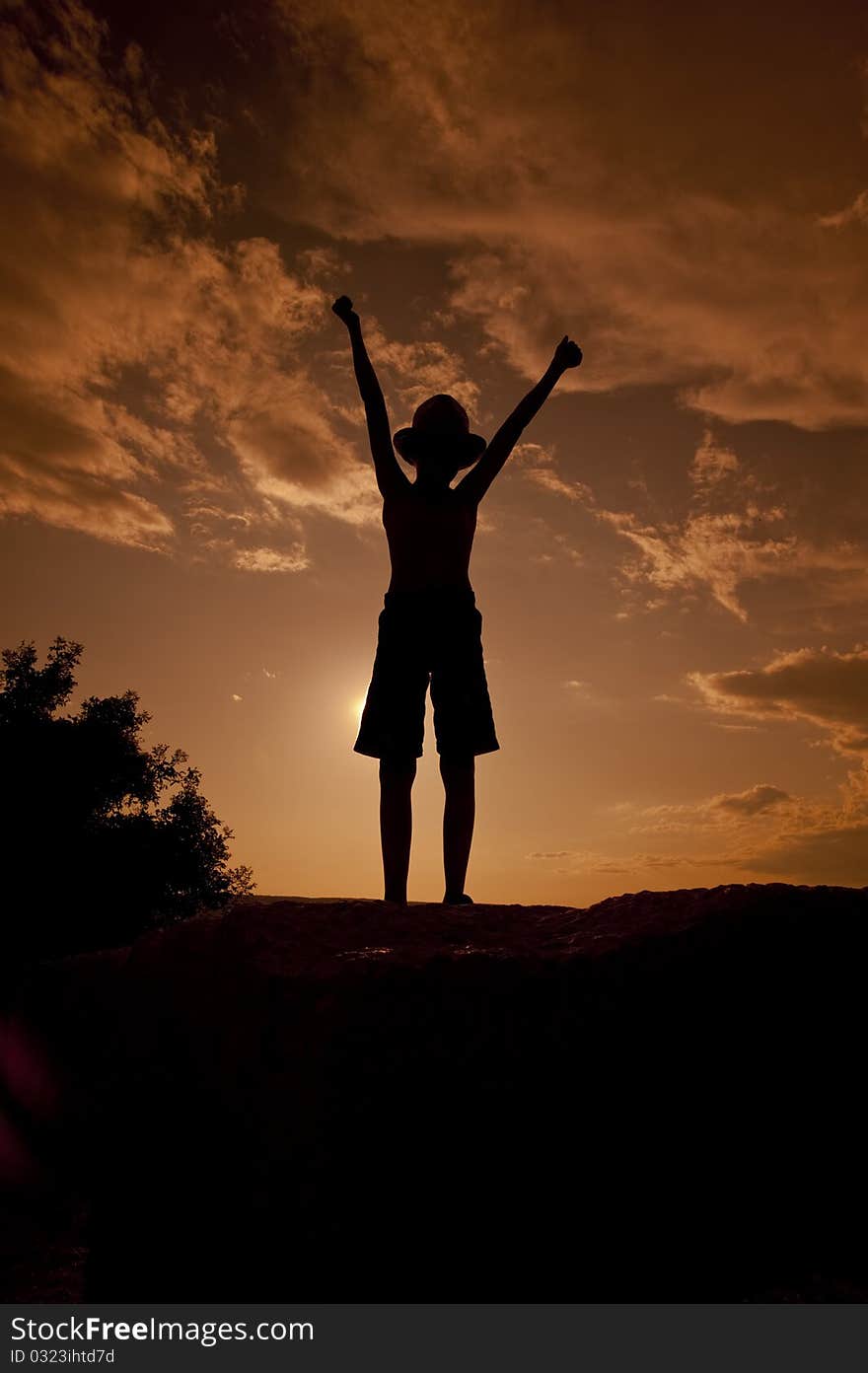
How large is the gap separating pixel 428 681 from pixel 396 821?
0.72 m

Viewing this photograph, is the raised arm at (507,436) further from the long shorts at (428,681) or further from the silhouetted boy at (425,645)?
the long shorts at (428,681)

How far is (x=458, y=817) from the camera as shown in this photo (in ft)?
14.1

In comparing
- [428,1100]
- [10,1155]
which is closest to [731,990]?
[428,1100]

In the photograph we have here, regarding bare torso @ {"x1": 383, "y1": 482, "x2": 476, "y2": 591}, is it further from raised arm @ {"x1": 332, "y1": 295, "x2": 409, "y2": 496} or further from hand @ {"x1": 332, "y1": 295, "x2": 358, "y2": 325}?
hand @ {"x1": 332, "y1": 295, "x2": 358, "y2": 325}

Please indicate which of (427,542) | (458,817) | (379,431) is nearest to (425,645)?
(427,542)

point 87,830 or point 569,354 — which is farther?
point 87,830

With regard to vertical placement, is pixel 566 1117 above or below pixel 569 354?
below

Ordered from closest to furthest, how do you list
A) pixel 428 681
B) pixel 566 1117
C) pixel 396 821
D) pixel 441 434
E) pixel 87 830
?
pixel 566 1117 < pixel 396 821 < pixel 428 681 < pixel 441 434 < pixel 87 830

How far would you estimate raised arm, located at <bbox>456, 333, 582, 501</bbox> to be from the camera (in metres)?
4.70

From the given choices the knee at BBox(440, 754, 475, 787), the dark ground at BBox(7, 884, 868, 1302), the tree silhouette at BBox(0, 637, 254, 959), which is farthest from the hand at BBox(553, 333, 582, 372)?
the tree silhouette at BBox(0, 637, 254, 959)

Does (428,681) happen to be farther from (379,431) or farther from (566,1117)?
(566,1117)

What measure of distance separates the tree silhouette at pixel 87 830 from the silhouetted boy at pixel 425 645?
12.6 meters

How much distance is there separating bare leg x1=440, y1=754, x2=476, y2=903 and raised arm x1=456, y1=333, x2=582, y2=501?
1.38 metres

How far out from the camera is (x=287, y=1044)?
244 cm
